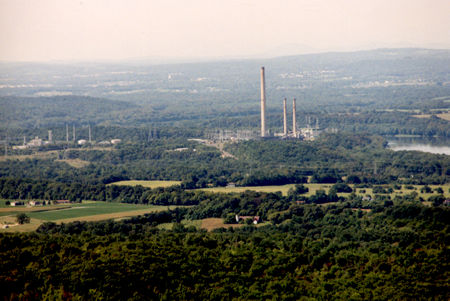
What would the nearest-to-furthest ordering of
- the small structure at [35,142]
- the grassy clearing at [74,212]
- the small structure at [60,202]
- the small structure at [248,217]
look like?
the grassy clearing at [74,212]
the small structure at [248,217]
the small structure at [60,202]
the small structure at [35,142]

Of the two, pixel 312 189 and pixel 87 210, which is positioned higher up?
pixel 87 210

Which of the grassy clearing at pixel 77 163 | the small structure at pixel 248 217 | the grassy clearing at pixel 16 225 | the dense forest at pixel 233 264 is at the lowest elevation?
the grassy clearing at pixel 77 163

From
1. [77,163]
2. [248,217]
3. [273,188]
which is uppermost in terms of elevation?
[248,217]

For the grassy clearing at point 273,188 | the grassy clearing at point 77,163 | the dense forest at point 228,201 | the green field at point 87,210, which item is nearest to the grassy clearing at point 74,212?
the green field at point 87,210

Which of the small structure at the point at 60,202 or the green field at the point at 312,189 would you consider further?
the green field at the point at 312,189

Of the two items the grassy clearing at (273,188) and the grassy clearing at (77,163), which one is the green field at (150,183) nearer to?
the grassy clearing at (273,188)

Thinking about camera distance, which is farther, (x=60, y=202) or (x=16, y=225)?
(x=60, y=202)

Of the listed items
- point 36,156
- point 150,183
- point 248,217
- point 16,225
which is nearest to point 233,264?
point 248,217

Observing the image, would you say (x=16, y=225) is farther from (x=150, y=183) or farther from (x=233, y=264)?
(x=150, y=183)

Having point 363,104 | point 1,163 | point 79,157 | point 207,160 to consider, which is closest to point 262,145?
point 207,160

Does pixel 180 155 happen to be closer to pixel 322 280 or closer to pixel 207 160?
pixel 207 160
